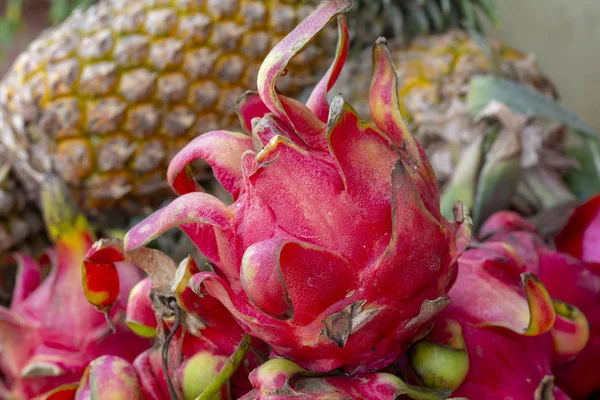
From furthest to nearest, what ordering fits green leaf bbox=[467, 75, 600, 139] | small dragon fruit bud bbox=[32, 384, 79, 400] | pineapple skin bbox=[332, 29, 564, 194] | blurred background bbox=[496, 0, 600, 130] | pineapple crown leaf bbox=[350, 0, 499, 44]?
blurred background bbox=[496, 0, 600, 130] → pineapple crown leaf bbox=[350, 0, 499, 44] → pineapple skin bbox=[332, 29, 564, 194] → green leaf bbox=[467, 75, 600, 139] → small dragon fruit bud bbox=[32, 384, 79, 400]

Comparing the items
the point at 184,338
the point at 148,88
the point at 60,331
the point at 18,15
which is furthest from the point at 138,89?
the point at 18,15

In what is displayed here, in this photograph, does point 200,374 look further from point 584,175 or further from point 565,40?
point 565,40

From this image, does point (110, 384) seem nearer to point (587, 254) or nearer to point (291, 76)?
point (587, 254)

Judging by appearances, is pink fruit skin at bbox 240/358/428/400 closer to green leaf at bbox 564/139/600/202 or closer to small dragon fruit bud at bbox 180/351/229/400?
small dragon fruit bud at bbox 180/351/229/400

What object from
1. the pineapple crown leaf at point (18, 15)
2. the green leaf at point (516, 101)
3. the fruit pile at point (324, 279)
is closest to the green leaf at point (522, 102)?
the green leaf at point (516, 101)

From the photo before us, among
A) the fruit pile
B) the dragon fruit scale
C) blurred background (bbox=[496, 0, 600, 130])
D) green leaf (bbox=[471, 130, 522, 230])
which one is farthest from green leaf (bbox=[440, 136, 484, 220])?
blurred background (bbox=[496, 0, 600, 130])
